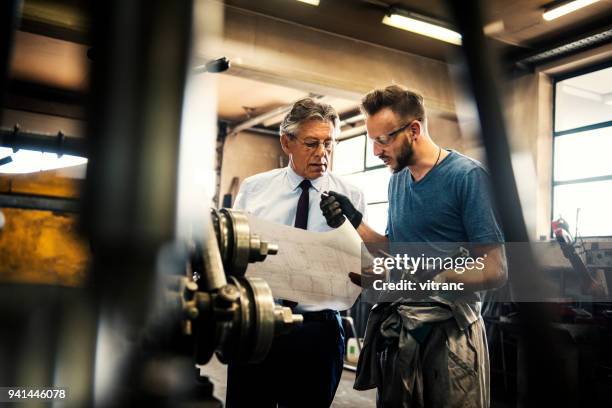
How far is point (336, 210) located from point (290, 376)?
1.44 ft

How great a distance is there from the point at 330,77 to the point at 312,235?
524 cm

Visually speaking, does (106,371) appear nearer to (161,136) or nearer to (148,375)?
(148,375)

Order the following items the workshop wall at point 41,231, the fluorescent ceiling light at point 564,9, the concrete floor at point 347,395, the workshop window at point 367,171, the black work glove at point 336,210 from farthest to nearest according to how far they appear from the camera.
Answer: the workshop window at point 367,171 < the fluorescent ceiling light at point 564,9 < the concrete floor at point 347,395 < the black work glove at point 336,210 < the workshop wall at point 41,231

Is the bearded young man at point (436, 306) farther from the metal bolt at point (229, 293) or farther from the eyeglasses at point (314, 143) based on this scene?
the metal bolt at point (229, 293)

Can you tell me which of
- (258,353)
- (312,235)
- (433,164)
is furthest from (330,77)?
(258,353)

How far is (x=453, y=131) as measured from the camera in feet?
24.2

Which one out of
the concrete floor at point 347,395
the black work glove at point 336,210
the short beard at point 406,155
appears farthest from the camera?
the concrete floor at point 347,395

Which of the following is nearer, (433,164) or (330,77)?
(433,164)

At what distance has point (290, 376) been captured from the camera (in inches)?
54.9

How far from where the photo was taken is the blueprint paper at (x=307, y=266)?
37.7 inches

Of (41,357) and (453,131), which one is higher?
(453,131)

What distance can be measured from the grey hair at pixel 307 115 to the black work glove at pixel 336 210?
0.32 metres

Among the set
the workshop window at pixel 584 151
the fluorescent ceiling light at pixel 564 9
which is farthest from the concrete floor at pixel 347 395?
the fluorescent ceiling light at pixel 564 9

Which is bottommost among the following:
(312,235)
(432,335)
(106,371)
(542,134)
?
(432,335)
